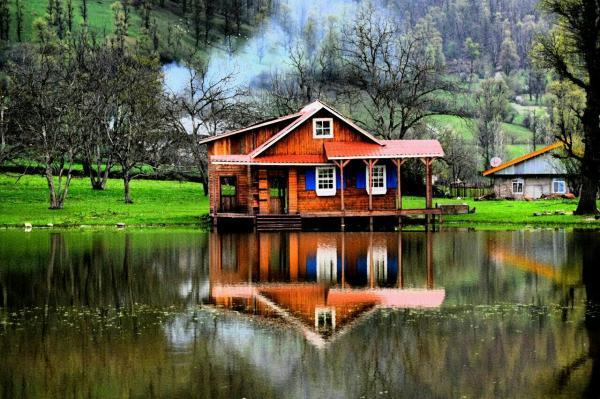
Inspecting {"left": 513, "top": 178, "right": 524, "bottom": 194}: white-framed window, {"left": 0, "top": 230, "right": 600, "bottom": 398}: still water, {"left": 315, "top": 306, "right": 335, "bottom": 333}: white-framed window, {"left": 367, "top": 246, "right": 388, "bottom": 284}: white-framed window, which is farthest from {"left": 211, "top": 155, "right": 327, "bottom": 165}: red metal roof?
{"left": 513, "top": 178, "right": 524, "bottom": 194}: white-framed window

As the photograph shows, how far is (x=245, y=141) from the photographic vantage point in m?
54.9

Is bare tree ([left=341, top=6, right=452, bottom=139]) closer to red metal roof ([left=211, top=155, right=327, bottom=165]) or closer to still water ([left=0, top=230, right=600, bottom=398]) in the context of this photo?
red metal roof ([left=211, top=155, right=327, bottom=165])

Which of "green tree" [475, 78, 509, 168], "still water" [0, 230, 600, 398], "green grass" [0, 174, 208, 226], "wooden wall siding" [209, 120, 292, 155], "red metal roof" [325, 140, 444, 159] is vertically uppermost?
"green tree" [475, 78, 509, 168]

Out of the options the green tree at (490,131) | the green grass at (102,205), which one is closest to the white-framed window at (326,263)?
the green grass at (102,205)

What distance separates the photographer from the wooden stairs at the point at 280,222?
160 feet

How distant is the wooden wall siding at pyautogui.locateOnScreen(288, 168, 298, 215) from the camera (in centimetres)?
5112

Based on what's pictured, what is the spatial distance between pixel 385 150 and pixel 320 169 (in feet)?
12.6

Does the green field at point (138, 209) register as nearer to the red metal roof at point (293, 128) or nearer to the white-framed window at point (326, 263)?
the red metal roof at point (293, 128)

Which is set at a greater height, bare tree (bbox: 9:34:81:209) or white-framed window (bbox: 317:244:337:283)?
bare tree (bbox: 9:34:81:209)

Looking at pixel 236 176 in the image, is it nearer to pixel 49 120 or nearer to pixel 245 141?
pixel 245 141

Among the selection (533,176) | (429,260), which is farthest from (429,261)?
(533,176)

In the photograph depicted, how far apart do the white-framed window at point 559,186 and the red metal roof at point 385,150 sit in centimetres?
3373

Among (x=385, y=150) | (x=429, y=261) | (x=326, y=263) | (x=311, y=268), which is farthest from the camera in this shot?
(x=385, y=150)

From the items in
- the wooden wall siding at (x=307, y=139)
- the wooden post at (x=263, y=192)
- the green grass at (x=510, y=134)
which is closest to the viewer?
the wooden post at (x=263, y=192)
